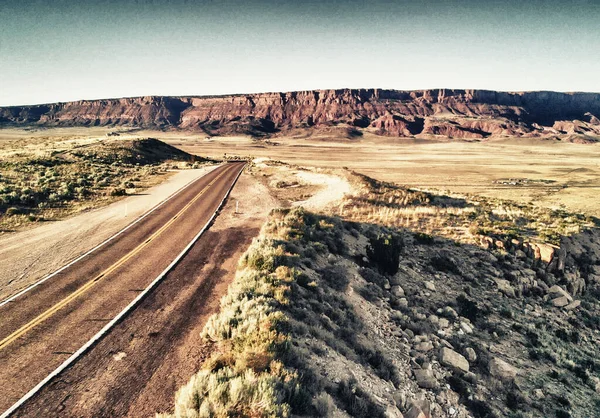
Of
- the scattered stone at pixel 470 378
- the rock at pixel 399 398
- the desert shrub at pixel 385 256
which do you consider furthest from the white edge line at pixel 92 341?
the scattered stone at pixel 470 378

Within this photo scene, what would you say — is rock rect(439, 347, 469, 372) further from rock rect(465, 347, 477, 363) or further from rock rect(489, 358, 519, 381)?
rock rect(489, 358, 519, 381)

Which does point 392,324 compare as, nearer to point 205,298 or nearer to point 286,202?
point 205,298

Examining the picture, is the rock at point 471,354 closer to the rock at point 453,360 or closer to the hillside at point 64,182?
the rock at point 453,360

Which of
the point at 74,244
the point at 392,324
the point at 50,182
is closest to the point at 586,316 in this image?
the point at 392,324

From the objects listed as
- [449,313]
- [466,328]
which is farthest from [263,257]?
[466,328]

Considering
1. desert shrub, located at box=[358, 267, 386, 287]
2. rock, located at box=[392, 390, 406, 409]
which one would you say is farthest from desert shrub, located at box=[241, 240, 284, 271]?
rock, located at box=[392, 390, 406, 409]

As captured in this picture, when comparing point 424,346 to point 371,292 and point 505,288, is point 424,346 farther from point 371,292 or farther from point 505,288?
point 505,288
